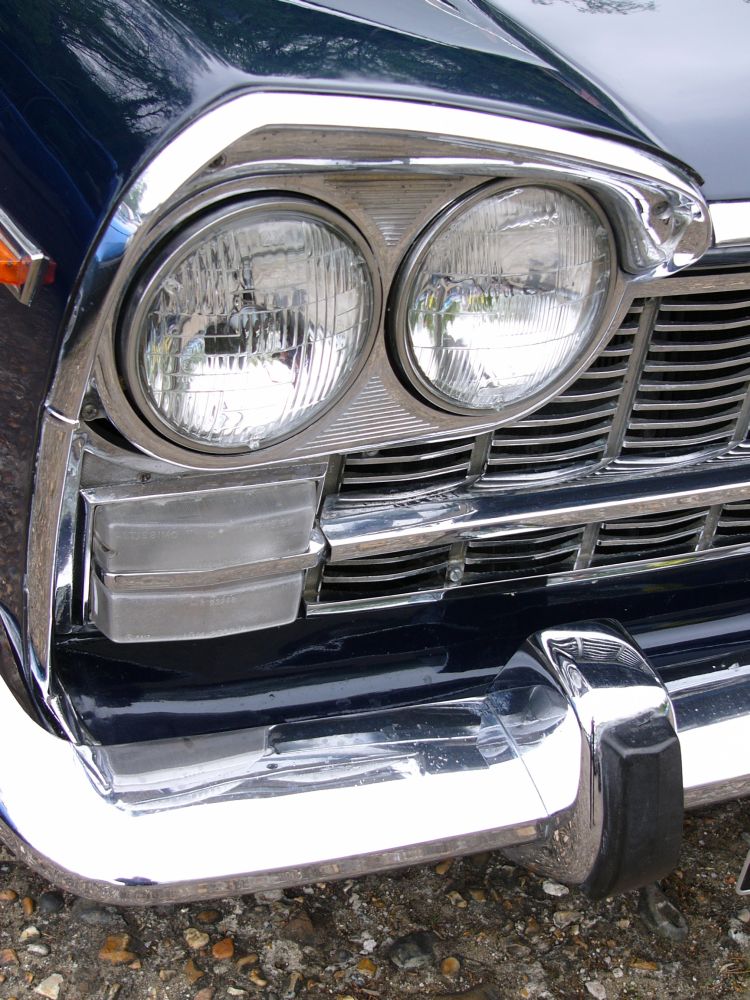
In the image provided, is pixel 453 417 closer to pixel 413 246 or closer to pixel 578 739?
pixel 413 246

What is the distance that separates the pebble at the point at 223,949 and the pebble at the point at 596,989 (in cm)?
54

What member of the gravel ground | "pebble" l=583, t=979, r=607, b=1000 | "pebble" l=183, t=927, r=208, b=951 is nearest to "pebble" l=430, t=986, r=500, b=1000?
the gravel ground

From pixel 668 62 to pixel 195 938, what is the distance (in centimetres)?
141

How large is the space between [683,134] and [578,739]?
729 mm

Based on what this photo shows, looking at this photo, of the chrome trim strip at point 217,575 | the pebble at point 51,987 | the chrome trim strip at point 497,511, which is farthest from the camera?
the pebble at point 51,987

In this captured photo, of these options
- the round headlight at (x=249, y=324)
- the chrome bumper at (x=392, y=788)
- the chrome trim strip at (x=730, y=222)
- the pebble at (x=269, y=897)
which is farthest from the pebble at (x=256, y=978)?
the chrome trim strip at (x=730, y=222)

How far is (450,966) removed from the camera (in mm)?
1646

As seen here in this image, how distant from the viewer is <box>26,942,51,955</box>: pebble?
5.33 feet

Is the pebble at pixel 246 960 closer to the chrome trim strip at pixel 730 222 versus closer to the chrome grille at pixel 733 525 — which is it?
the chrome grille at pixel 733 525

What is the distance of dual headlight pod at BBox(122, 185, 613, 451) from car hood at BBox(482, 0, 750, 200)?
0.22 m

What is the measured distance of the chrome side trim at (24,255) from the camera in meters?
0.99

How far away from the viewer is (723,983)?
168 centimetres

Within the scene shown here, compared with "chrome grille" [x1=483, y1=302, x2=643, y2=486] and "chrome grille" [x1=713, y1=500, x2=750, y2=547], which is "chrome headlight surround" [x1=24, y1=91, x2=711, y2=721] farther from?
"chrome grille" [x1=713, y1=500, x2=750, y2=547]

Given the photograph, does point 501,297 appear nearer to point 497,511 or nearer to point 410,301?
point 410,301
